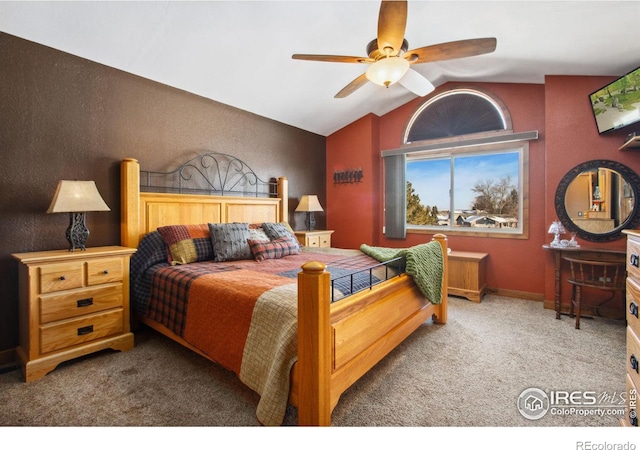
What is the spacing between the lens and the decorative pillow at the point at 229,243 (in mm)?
2760

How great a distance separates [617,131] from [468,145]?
143cm

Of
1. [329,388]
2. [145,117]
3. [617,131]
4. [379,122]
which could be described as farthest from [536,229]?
[145,117]

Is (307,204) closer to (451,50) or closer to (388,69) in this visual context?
(388,69)

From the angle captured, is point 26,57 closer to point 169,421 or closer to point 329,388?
point 169,421

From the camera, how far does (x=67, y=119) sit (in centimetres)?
246

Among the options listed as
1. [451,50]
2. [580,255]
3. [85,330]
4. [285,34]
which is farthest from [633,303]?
[85,330]

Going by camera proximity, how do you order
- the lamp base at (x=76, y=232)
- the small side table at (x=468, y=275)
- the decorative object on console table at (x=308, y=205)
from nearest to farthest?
1. the lamp base at (x=76, y=232)
2. the small side table at (x=468, y=275)
3. the decorative object on console table at (x=308, y=205)

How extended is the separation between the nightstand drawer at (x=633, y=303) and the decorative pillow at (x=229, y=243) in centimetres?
260

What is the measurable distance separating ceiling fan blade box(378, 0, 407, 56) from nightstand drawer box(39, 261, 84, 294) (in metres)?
2.58

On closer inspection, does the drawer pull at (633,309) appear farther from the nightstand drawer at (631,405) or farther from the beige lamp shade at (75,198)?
the beige lamp shade at (75,198)

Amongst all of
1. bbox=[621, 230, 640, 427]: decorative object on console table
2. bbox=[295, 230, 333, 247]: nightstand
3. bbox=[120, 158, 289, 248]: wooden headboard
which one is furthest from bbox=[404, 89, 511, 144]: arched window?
bbox=[621, 230, 640, 427]: decorative object on console table

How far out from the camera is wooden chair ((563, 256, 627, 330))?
106 inches

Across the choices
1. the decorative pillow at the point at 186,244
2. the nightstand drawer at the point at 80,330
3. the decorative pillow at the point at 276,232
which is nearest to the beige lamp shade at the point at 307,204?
the decorative pillow at the point at 276,232

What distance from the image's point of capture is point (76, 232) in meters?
2.27
